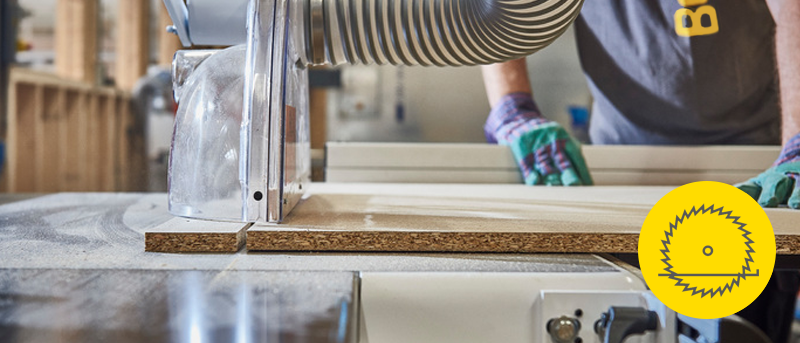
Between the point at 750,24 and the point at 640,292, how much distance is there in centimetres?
126

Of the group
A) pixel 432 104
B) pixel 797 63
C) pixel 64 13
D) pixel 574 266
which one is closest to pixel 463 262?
pixel 574 266

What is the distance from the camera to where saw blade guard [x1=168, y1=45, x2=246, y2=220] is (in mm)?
628

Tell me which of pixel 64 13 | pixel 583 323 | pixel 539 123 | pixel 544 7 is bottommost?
pixel 583 323

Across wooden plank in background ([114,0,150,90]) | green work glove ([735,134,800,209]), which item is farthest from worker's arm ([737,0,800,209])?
wooden plank in background ([114,0,150,90])

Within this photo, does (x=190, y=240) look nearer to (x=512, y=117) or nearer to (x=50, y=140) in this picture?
(x=512, y=117)

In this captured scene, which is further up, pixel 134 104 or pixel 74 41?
pixel 74 41

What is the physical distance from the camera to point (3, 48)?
2.73 meters

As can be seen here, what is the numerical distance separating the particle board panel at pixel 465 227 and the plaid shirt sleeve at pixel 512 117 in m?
0.42

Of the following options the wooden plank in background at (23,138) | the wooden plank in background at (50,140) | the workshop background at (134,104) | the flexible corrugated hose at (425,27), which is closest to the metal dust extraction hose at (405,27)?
the flexible corrugated hose at (425,27)

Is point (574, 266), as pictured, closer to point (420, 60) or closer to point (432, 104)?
point (420, 60)

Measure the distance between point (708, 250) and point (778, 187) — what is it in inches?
15.3

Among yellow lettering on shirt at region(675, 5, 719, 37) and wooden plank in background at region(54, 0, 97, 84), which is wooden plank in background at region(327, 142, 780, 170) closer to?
yellow lettering on shirt at region(675, 5, 719, 37)

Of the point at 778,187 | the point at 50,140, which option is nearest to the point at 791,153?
the point at 778,187

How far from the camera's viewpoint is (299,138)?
753mm
